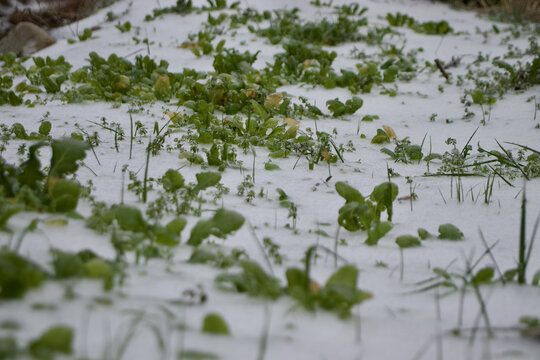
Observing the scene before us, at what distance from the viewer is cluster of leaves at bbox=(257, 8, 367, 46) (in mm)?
6598

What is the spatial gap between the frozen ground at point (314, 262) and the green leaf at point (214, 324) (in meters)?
0.02

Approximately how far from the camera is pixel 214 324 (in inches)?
44.9

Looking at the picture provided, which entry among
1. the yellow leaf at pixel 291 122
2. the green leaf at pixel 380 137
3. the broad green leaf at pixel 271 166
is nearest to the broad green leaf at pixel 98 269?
the broad green leaf at pixel 271 166

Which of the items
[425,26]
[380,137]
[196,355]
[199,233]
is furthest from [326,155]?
[425,26]

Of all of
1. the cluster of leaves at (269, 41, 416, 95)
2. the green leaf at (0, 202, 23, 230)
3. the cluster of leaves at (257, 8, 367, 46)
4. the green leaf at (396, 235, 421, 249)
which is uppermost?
Result: the cluster of leaves at (257, 8, 367, 46)

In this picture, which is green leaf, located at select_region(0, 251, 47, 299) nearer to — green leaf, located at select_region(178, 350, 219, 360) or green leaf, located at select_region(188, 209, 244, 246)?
green leaf, located at select_region(178, 350, 219, 360)

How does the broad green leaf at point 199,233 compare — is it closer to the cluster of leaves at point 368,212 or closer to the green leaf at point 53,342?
the cluster of leaves at point 368,212

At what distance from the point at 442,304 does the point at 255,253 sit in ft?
2.18

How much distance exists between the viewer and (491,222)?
2246mm

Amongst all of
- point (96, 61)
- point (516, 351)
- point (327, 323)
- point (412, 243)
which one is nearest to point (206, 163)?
point (412, 243)

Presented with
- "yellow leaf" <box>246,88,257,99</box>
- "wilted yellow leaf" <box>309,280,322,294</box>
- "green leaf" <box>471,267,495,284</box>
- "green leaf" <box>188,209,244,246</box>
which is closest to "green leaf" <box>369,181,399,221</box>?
"green leaf" <box>471,267,495,284</box>

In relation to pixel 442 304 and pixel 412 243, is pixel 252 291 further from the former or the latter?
pixel 412 243

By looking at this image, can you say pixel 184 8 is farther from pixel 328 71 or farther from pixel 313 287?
pixel 313 287

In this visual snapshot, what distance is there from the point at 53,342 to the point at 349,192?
146cm
